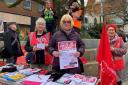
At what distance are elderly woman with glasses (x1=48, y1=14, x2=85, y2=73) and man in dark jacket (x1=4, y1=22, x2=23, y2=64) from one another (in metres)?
2.95

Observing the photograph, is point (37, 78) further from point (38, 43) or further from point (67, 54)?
point (38, 43)

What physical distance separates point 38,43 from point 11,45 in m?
2.12

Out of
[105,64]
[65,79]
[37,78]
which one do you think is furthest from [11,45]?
[105,64]

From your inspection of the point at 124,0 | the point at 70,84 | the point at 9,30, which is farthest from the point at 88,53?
the point at 124,0

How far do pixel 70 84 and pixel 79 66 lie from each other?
963 mm

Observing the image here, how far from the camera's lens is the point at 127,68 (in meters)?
9.41

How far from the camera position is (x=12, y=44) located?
28.7 feet

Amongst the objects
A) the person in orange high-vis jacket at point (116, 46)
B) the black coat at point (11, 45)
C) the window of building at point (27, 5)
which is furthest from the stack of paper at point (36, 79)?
the window of building at point (27, 5)

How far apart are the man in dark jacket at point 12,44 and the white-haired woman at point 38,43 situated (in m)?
1.81

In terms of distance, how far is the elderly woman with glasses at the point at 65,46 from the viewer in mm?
5648

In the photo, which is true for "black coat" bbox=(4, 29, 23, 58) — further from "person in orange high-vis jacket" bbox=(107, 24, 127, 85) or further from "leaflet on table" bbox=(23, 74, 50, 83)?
"leaflet on table" bbox=(23, 74, 50, 83)

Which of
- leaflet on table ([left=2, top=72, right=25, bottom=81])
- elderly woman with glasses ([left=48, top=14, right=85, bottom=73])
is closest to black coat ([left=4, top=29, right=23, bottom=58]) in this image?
elderly woman with glasses ([left=48, top=14, right=85, bottom=73])

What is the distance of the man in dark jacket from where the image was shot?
8688 millimetres

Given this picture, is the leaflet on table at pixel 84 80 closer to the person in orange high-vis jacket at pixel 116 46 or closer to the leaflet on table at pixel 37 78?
the leaflet on table at pixel 37 78
